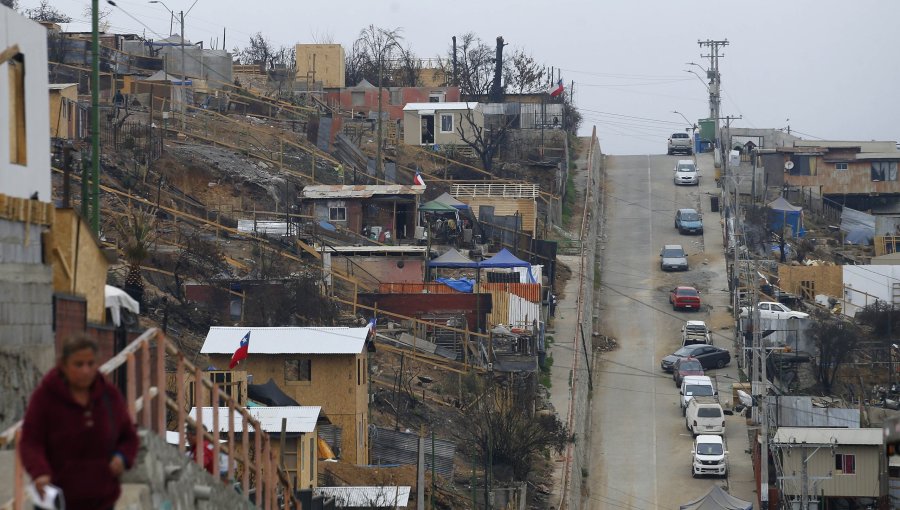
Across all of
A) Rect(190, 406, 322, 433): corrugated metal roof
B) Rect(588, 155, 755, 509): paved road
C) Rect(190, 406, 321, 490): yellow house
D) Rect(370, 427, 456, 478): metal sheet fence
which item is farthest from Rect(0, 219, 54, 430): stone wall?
Rect(588, 155, 755, 509): paved road

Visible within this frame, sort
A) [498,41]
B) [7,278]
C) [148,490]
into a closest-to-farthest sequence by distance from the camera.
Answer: [148,490] → [7,278] → [498,41]

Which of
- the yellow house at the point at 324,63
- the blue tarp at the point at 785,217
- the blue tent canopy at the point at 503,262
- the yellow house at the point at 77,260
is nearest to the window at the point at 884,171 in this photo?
the blue tarp at the point at 785,217

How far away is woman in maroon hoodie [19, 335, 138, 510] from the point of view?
7938 millimetres

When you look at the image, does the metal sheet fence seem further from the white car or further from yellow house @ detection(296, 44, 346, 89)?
yellow house @ detection(296, 44, 346, 89)

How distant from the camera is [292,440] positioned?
96.9 feet

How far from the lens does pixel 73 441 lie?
8109 millimetres

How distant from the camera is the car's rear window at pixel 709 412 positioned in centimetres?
4641

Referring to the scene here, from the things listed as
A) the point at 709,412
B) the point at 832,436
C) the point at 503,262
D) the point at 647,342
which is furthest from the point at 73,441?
the point at 647,342

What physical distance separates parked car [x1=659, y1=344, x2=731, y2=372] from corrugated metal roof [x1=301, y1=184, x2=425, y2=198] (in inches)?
543

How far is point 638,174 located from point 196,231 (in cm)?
4195

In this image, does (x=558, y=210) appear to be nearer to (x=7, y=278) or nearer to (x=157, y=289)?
(x=157, y=289)

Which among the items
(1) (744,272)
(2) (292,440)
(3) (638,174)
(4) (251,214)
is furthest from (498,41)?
(2) (292,440)

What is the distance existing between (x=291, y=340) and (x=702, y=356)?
20856 millimetres

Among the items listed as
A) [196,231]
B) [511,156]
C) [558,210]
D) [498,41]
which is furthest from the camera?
[498,41]
